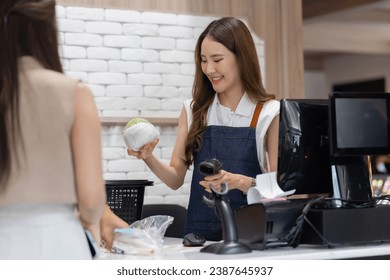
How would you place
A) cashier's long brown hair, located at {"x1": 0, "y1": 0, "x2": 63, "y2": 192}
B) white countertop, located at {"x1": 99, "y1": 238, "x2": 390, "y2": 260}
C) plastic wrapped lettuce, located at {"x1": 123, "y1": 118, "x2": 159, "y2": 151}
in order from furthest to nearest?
plastic wrapped lettuce, located at {"x1": 123, "y1": 118, "x2": 159, "y2": 151}
white countertop, located at {"x1": 99, "y1": 238, "x2": 390, "y2": 260}
cashier's long brown hair, located at {"x1": 0, "y1": 0, "x2": 63, "y2": 192}

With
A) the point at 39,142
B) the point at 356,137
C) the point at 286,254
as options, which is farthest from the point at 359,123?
the point at 39,142

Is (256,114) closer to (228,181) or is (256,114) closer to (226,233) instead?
(228,181)

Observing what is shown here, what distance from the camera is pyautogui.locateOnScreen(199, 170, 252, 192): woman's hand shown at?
2498 mm

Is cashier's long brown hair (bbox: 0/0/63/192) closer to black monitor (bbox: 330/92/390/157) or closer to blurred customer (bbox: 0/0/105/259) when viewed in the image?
blurred customer (bbox: 0/0/105/259)

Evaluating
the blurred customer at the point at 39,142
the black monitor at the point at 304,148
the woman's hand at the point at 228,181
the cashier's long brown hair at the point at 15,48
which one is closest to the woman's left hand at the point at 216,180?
the woman's hand at the point at 228,181

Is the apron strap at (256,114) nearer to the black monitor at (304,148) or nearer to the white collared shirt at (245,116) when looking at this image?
the white collared shirt at (245,116)

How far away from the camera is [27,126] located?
1.80 metres

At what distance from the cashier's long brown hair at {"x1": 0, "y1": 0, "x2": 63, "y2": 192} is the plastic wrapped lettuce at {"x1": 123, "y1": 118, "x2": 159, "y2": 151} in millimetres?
793

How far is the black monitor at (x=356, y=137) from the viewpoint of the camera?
256 cm

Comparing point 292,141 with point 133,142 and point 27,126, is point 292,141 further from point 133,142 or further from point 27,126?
point 27,126

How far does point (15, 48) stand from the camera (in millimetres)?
1817

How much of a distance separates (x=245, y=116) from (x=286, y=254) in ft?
3.09

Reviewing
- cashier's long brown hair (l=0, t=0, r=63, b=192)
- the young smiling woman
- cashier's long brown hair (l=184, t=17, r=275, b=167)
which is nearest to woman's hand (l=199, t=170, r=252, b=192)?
the young smiling woman
